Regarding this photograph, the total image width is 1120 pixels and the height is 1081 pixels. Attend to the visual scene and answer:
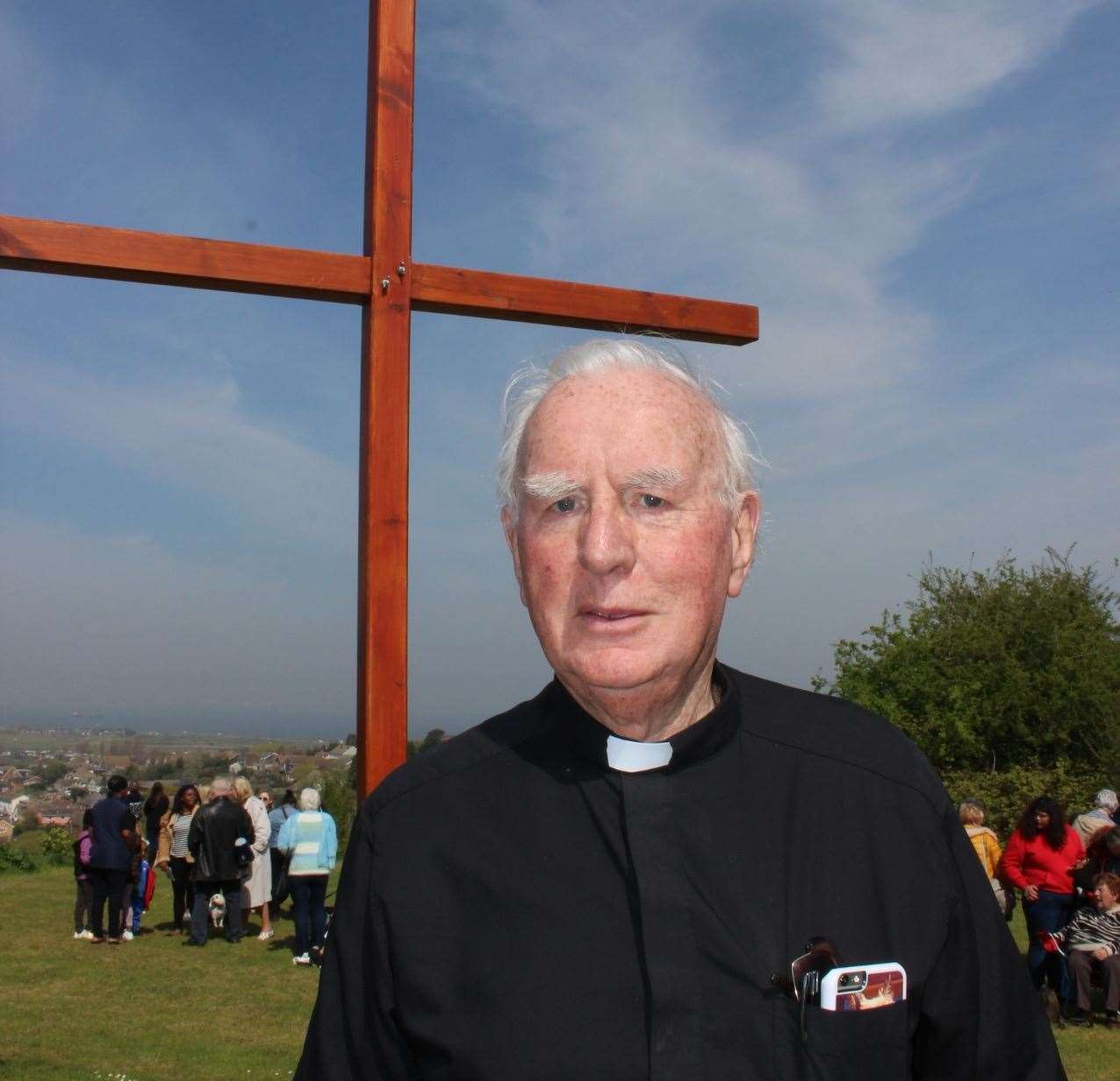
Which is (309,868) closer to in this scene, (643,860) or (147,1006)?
(147,1006)

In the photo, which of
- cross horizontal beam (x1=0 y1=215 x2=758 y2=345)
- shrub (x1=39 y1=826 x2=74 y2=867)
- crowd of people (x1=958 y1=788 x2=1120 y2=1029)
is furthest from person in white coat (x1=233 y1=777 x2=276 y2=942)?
cross horizontal beam (x1=0 y1=215 x2=758 y2=345)

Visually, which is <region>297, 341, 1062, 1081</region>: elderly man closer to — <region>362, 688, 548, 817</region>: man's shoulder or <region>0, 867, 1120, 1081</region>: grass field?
<region>362, 688, 548, 817</region>: man's shoulder

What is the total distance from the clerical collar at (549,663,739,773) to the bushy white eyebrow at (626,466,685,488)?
0.34 metres

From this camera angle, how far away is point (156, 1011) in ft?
28.6

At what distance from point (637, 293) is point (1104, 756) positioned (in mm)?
26477

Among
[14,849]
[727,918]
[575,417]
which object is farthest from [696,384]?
[14,849]

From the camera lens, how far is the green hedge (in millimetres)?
24578

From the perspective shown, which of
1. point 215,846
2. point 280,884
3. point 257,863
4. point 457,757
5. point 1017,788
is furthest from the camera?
point 1017,788

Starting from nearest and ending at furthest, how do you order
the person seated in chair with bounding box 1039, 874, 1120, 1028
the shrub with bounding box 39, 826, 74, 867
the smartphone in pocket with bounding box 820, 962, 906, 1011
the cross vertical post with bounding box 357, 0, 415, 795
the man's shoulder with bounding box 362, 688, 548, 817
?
the smartphone in pocket with bounding box 820, 962, 906, 1011, the man's shoulder with bounding box 362, 688, 548, 817, the cross vertical post with bounding box 357, 0, 415, 795, the person seated in chair with bounding box 1039, 874, 1120, 1028, the shrub with bounding box 39, 826, 74, 867

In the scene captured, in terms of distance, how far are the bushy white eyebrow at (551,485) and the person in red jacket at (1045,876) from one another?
8.14 metres

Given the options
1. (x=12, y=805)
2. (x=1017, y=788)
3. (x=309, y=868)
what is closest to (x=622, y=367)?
(x=309, y=868)

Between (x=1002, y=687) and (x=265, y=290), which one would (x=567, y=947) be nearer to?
(x=265, y=290)

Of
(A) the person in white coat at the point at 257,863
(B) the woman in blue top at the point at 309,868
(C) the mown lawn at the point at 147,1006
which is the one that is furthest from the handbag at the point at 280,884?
(B) the woman in blue top at the point at 309,868

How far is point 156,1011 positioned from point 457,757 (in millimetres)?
8024
